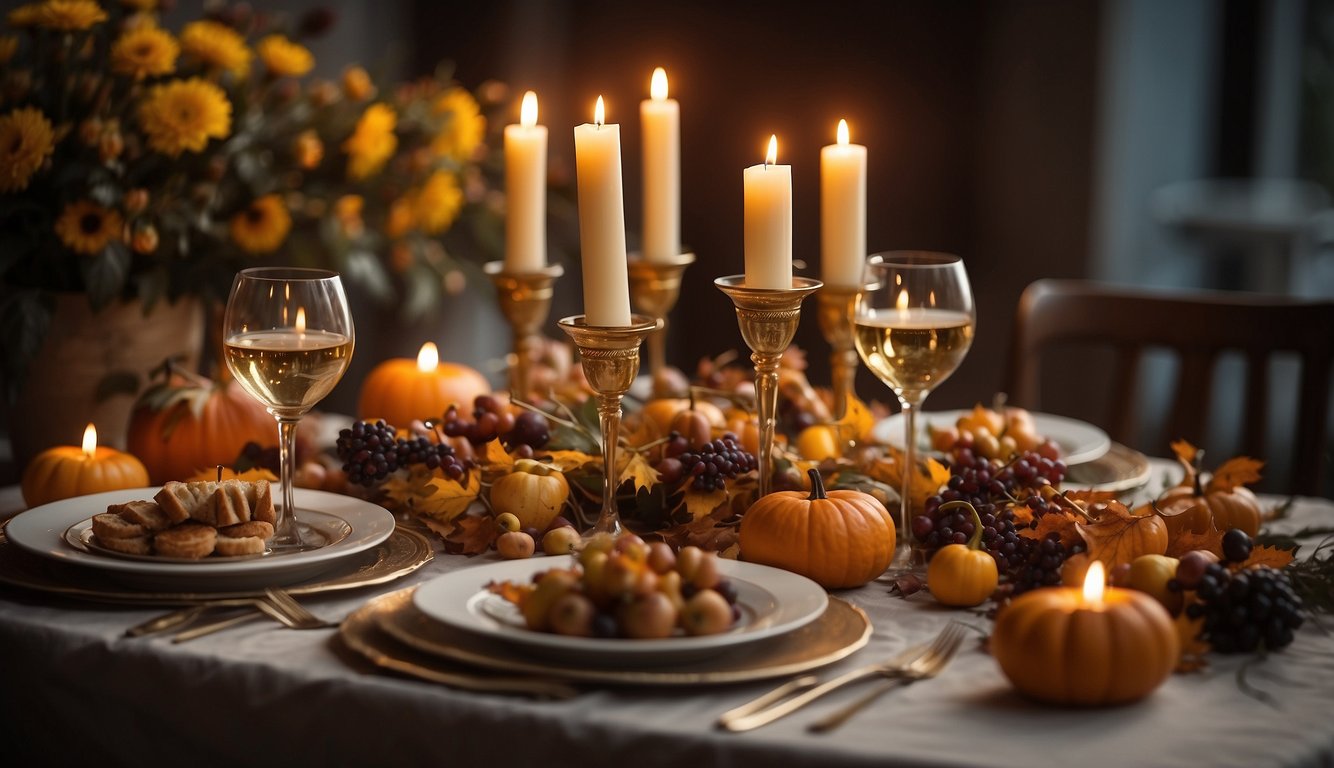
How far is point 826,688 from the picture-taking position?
3.22ft

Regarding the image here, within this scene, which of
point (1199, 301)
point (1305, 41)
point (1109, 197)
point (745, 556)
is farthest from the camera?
point (1305, 41)

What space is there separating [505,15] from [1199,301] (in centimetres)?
230

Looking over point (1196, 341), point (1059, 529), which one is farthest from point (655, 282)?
point (1196, 341)

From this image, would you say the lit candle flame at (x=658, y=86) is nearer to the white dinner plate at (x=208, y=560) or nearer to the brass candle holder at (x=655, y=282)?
the brass candle holder at (x=655, y=282)

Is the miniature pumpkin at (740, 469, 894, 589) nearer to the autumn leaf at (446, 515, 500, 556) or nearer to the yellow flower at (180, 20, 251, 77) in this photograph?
the autumn leaf at (446, 515, 500, 556)

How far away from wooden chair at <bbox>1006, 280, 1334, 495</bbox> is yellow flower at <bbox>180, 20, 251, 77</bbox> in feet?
4.42

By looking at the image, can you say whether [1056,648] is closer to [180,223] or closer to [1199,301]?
[180,223]

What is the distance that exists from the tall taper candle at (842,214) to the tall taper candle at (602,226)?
0.40 meters

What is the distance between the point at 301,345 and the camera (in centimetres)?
124

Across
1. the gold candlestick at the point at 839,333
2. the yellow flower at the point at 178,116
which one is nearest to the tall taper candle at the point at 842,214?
the gold candlestick at the point at 839,333

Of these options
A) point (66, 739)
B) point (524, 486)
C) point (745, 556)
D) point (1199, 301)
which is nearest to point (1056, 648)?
point (745, 556)

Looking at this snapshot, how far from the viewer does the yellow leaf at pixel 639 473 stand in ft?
4.51

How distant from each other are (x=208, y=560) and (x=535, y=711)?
399 millimetres

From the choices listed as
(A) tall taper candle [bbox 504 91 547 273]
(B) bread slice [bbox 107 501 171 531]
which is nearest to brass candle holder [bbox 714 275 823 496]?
(A) tall taper candle [bbox 504 91 547 273]
